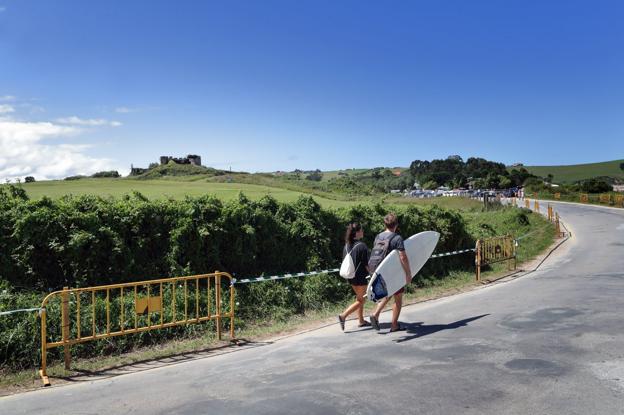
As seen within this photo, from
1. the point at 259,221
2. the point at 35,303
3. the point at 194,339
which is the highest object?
the point at 259,221

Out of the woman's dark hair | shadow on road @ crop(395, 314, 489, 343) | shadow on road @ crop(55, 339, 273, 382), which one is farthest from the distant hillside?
shadow on road @ crop(55, 339, 273, 382)

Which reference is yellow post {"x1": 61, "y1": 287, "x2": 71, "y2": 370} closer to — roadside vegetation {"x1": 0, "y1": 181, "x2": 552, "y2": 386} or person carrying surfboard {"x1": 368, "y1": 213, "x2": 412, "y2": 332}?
roadside vegetation {"x1": 0, "y1": 181, "x2": 552, "y2": 386}

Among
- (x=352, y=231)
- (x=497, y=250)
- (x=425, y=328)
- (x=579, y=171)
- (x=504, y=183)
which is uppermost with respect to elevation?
(x=579, y=171)

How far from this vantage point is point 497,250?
54.0 feet

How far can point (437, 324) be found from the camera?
8523 mm

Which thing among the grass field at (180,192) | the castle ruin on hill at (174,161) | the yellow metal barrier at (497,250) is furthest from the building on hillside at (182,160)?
the yellow metal barrier at (497,250)

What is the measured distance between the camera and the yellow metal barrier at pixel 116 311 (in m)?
6.74

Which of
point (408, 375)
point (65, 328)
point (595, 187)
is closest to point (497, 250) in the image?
point (408, 375)

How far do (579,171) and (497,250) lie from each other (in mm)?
147811

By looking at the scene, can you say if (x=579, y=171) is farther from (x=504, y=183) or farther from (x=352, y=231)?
(x=352, y=231)

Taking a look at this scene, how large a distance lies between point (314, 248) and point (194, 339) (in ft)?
14.9

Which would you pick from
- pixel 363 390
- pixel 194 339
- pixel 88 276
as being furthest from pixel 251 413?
pixel 88 276

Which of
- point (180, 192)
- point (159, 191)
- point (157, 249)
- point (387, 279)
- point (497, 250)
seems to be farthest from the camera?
point (159, 191)

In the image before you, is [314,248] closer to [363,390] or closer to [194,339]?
[194,339]
